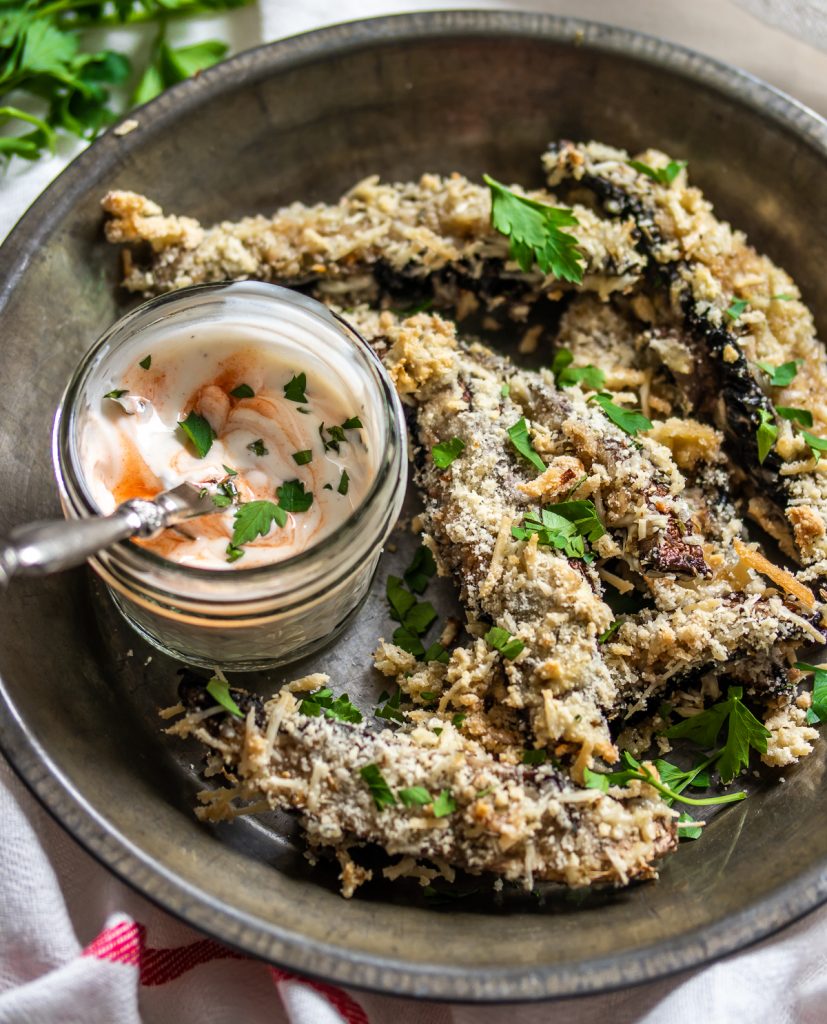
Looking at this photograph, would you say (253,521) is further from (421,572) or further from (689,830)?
(689,830)

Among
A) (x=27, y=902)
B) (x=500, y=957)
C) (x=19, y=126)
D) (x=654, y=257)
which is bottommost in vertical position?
(x=27, y=902)

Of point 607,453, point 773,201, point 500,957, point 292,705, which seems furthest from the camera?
point 773,201

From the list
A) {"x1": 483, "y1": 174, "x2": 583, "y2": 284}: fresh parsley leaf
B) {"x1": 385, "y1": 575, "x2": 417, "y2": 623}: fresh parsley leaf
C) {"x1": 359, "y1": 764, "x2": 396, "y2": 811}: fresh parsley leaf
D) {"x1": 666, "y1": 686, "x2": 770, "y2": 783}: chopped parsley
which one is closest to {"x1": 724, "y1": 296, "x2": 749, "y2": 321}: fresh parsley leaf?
{"x1": 483, "y1": 174, "x2": 583, "y2": 284}: fresh parsley leaf

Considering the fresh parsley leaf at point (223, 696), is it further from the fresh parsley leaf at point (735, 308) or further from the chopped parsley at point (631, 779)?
the fresh parsley leaf at point (735, 308)

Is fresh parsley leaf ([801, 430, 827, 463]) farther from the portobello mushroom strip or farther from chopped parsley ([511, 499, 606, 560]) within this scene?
the portobello mushroom strip

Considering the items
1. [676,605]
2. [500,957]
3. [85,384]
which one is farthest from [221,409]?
[500,957]

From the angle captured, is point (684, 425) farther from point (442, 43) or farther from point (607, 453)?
point (442, 43)
